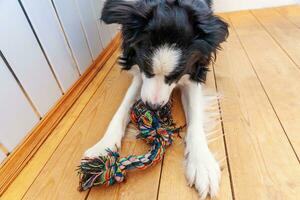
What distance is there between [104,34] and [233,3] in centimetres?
153

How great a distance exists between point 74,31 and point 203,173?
110 cm

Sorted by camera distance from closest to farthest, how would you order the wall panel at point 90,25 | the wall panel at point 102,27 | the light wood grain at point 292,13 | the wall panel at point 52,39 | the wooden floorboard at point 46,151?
the wooden floorboard at point 46,151, the wall panel at point 52,39, the wall panel at point 90,25, the wall panel at point 102,27, the light wood grain at point 292,13

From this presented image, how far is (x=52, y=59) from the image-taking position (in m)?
1.25

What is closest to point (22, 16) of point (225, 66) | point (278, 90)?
point (225, 66)

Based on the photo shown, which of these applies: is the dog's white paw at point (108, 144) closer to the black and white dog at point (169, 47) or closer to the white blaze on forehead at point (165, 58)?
the black and white dog at point (169, 47)

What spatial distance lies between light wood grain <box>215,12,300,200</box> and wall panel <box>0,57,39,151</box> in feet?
2.80

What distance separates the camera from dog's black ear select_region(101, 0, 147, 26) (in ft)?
3.27

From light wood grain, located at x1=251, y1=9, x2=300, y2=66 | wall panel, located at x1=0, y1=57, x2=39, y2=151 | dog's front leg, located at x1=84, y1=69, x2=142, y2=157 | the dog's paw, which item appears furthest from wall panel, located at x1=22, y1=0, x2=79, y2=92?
light wood grain, located at x1=251, y1=9, x2=300, y2=66

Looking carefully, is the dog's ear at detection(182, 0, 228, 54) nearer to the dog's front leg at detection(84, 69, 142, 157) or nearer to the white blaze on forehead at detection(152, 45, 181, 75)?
the white blaze on forehead at detection(152, 45, 181, 75)

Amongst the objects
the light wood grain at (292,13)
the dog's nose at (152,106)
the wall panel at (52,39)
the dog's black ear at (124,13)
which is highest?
the dog's black ear at (124,13)

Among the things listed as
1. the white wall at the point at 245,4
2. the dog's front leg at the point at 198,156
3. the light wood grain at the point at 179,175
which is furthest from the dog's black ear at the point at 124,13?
the white wall at the point at 245,4

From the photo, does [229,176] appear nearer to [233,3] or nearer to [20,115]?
[20,115]

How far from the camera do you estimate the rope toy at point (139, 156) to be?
0.84m

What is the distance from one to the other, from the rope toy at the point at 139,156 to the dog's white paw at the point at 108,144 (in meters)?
0.03
